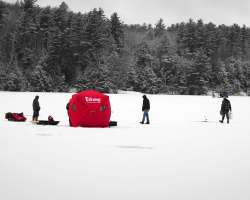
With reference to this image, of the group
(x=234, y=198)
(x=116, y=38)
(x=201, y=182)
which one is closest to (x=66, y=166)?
(x=201, y=182)

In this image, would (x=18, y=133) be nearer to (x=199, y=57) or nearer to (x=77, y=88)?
(x=77, y=88)

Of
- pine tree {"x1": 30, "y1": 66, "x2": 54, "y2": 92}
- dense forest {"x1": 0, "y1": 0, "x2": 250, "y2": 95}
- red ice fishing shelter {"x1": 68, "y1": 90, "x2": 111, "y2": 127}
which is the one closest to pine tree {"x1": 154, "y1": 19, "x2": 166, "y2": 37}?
dense forest {"x1": 0, "y1": 0, "x2": 250, "y2": 95}

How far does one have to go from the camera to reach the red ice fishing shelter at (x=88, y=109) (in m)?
16.0

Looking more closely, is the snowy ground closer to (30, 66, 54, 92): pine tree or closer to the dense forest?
(30, 66, 54, 92): pine tree

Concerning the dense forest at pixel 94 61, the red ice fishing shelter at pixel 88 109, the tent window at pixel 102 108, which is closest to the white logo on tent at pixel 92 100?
the red ice fishing shelter at pixel 88 109

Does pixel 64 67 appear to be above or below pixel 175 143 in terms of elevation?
above

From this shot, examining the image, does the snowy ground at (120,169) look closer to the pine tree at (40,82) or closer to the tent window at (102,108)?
the tent window at (102,108)

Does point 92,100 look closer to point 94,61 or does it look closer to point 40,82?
point 40,82

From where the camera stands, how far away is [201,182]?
260 inches

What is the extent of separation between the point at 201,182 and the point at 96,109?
10.00m

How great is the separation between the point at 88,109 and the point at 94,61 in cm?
5992

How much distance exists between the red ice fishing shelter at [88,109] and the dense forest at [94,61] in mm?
47138

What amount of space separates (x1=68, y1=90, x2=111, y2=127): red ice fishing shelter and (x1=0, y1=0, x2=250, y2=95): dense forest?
47138mm

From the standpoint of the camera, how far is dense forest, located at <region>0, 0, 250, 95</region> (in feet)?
216
